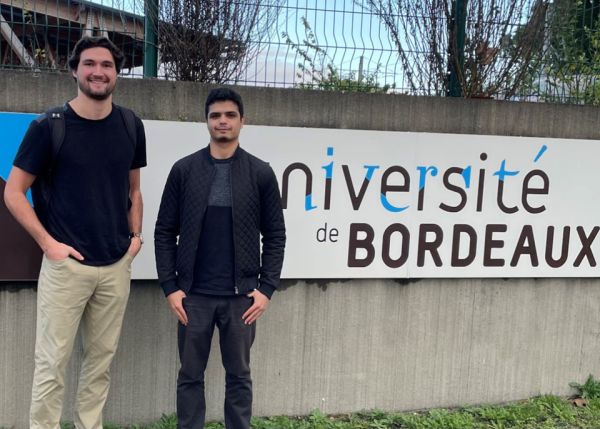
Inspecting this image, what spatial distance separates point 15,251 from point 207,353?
1240 millimetres

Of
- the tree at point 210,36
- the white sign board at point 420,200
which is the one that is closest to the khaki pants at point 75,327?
the white sign board at point 420,200

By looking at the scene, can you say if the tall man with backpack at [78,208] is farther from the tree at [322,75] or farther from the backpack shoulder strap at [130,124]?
the tree at [322,75]

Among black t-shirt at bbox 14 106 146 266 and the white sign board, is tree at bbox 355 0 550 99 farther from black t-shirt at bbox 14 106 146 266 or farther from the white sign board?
black t-shirt at bbox 14 106 146 266

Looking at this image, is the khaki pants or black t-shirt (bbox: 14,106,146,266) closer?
black t-shirt (bbox: 14,106,146,266)

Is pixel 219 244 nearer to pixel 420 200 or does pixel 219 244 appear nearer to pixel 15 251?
pixel 15 251

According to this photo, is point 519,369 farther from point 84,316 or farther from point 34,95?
point 34,95

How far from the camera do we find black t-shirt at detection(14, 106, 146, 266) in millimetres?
2938

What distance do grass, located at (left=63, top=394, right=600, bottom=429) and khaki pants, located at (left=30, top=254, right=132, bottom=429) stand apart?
2.28 ft

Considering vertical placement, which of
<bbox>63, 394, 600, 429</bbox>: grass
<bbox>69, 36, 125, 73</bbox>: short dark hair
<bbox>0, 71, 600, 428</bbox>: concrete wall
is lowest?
<bbox>63, 394, 600, 429</bbox>: grass

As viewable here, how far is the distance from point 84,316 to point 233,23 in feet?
6.64

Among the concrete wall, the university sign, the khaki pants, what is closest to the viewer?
the khaki pants

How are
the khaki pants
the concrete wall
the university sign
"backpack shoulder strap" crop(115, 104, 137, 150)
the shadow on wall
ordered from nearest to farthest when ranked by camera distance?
1. the khaki pants
2. "backpack shoulder strap" crop(115, 104, 137, 150)
3. the shadow on wall
4. the concrete wall
5. the university sign

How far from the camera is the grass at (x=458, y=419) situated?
12.8ft

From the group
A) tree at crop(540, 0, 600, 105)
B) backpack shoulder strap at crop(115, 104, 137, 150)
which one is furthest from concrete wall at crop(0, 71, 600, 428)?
backpack shoulder strap at crop(115, 104, 137, 150)
